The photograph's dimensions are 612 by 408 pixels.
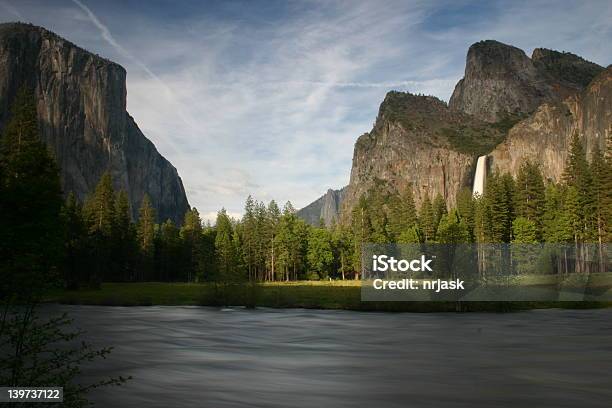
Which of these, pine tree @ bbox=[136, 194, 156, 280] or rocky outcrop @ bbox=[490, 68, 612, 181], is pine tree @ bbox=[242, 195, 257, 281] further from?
rocky outcrop @ bbox=[490, 68, 612, 181]

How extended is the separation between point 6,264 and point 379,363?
13484 millimetres

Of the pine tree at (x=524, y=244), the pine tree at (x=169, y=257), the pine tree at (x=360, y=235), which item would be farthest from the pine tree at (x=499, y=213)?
the pine tree at (x=169, y=257)

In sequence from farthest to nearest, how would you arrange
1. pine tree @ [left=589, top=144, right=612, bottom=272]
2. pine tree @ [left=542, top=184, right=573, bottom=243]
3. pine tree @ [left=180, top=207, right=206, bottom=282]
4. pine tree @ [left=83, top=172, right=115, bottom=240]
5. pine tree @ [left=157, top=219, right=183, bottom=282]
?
pine tree @ [left=157, top=219, right=183, bottom=282], pine tree @ [left=180, top=207, right=206, bottom=282], pine tree @ [left=83, top=172, right=115, bottom=240], pine tree @ [left=542, top=184, right=573, bottom=243], pine tree @ [left=589, top=144, right=612, bottom=272]

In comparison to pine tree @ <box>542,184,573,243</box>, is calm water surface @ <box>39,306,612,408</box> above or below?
below

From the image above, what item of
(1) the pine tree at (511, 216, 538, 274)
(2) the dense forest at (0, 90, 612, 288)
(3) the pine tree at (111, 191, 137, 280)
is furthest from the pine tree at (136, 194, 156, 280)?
(1) the pine tree at (511, 216, 538, 274)

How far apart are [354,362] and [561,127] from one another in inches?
7369

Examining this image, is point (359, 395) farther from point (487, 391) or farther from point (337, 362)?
point (337, 362)

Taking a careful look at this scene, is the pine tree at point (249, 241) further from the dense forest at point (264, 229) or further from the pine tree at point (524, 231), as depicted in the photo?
the pine tree at point (524, 231)

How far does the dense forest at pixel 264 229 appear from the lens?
160 ft

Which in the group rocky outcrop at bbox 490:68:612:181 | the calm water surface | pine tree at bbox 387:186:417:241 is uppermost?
rocky outcrop at bbox 490:68:612:181

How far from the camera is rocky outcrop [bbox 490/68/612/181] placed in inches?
6152

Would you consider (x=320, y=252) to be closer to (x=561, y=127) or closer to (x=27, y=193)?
(x=27, y=193)

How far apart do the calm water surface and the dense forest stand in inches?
580

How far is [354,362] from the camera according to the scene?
62.7 feet
